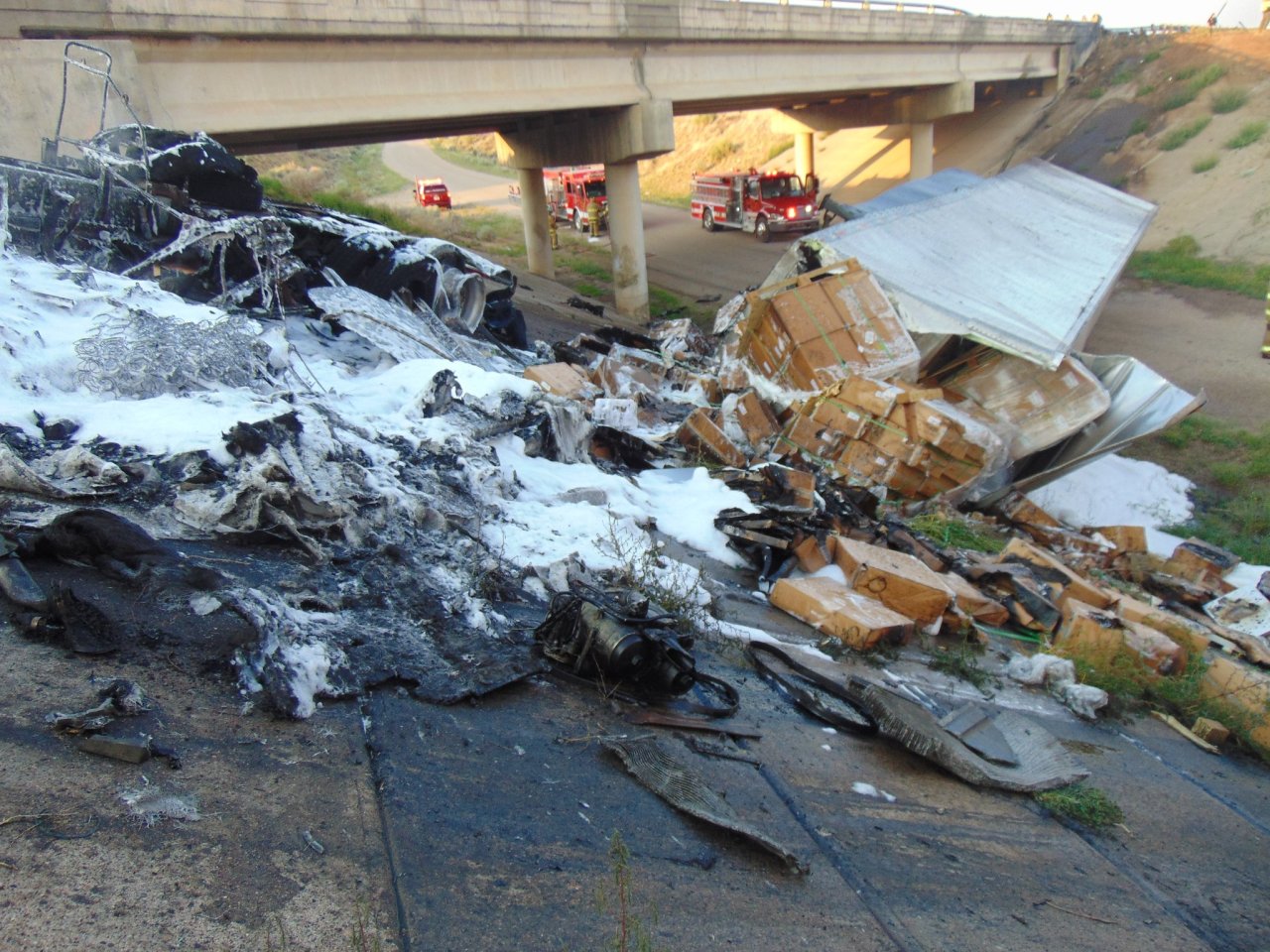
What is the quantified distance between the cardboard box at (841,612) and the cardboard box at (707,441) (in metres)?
2.84

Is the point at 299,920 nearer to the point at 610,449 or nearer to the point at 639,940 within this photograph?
the point at 639,940

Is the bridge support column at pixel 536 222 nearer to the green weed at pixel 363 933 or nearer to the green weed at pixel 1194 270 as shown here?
the green weed at pixel 1194 270

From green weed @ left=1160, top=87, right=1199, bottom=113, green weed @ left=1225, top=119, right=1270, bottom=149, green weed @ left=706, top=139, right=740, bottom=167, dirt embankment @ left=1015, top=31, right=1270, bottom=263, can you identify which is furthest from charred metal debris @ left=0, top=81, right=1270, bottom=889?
green weed @ left=706, top=139, right=740, bottom=167

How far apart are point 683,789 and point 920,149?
100 feet

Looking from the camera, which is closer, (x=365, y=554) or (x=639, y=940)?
(x=639, y=940)

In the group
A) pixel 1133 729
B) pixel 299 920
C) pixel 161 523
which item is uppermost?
pixel 161 523

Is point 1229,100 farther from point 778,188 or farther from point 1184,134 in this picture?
point 778,188

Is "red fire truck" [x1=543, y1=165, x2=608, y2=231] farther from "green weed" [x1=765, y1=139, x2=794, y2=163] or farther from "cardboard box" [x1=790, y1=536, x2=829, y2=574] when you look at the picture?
"cardboard box" [x1=790, y1=536, x2=829, y2=574]

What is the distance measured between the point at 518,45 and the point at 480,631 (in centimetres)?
1432

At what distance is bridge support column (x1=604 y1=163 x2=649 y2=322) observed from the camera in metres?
19.9

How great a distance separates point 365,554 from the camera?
476cm

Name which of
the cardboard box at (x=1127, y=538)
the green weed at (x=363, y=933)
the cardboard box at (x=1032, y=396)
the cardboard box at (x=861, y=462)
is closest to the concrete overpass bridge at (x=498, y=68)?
the cardboard box at (x=861, y=462)

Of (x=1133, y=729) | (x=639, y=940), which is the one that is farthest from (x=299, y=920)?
(x=1133, y=729)

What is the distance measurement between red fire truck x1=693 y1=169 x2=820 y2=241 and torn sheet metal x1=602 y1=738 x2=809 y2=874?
24.1m
